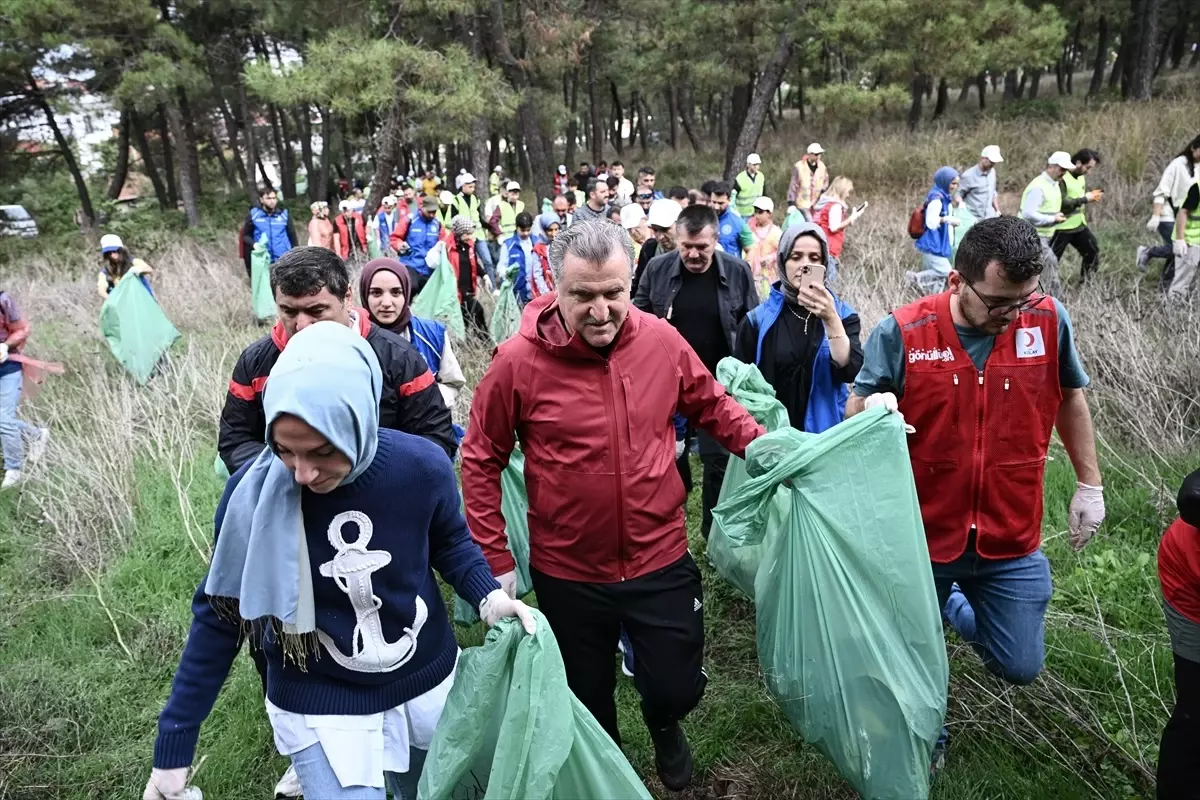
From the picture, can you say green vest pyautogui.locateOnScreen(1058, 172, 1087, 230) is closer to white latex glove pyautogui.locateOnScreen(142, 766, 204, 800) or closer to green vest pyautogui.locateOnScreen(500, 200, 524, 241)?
green vest pyautogui.locateOnScreen(500, 200, 524, 241)

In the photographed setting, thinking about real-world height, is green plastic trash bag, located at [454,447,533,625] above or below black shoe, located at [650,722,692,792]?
above

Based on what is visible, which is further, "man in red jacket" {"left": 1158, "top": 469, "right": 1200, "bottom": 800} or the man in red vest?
the man in red vest

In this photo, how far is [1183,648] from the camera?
1969 millimetres

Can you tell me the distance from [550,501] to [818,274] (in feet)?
4.58

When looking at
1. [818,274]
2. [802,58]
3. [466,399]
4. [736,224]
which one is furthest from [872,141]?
[818,274]

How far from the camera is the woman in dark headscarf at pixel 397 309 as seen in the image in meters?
3.49

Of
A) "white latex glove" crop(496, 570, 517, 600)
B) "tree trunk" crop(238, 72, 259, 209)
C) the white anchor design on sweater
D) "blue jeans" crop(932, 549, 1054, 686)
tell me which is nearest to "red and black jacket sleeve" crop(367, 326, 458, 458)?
"white latex glove" crop(496, 570, 517, 600)

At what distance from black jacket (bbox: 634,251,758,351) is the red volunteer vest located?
166cm

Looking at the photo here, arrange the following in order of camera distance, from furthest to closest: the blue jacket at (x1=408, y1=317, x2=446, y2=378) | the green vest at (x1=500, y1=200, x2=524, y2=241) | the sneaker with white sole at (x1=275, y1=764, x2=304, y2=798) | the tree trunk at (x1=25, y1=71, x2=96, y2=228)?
the tree trunk at (x1=25, y1=71, x2=96, y2=228), the green vest at (x1=500, y1=200, x2=524, y2=241), the blue jacket at (x1=408, y1=317, x2=446, y2=378), the sneaker with white sole at (x1=275, y1=764, x2=304, y2=798)

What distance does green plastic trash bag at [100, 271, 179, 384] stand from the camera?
698 centimetres

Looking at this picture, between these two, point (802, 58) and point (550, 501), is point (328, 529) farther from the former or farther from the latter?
point (802, 58)

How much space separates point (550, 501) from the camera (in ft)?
7.61

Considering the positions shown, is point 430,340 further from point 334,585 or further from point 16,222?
point 16,222

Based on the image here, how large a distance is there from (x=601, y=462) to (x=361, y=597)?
0.75 m
